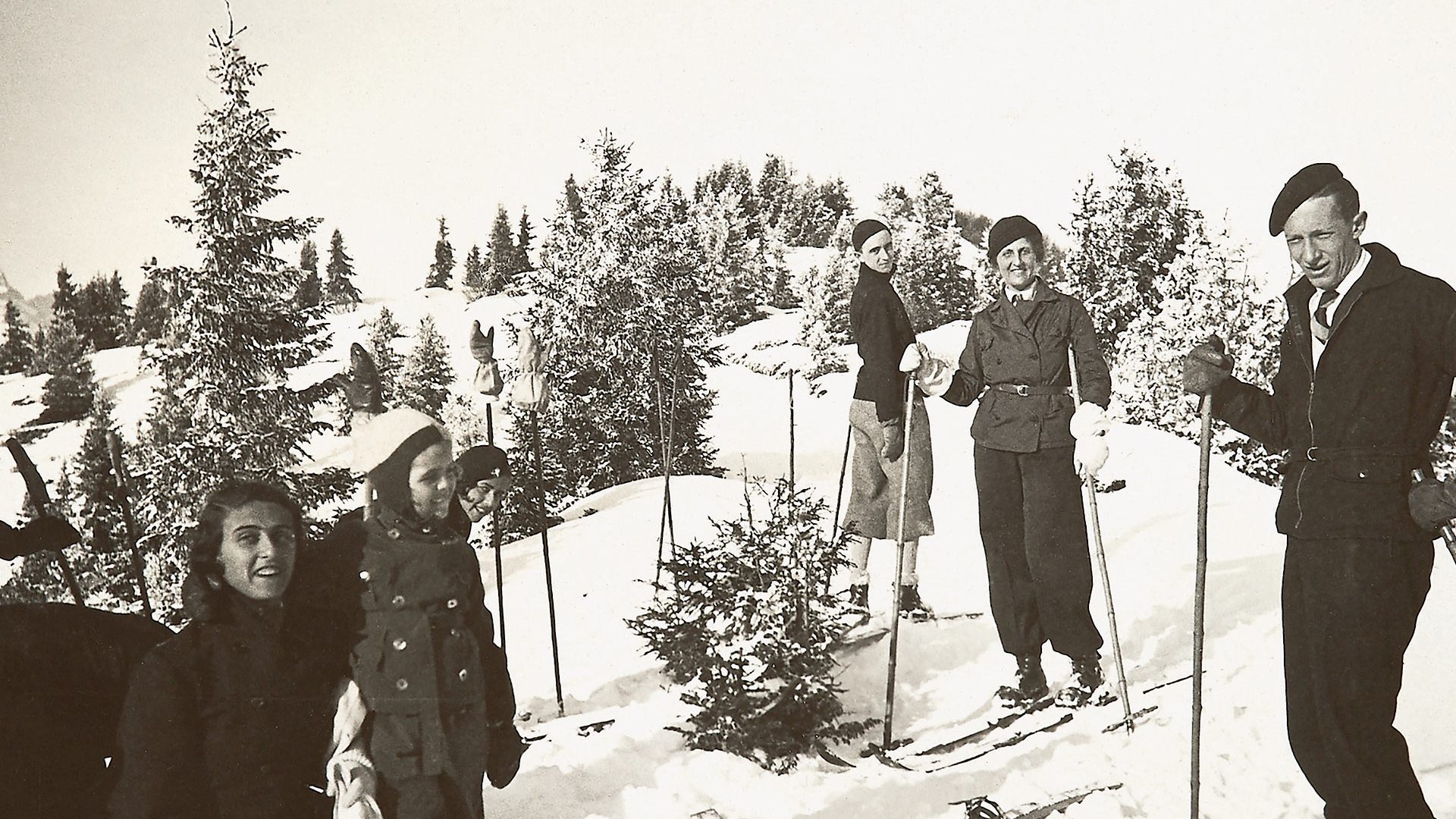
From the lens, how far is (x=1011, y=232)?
13.4 feet

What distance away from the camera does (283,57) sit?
4.00 meters

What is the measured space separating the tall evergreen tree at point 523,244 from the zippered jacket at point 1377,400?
12.8ft

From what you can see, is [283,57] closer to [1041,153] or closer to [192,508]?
[192,508]

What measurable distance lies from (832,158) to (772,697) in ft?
11.8

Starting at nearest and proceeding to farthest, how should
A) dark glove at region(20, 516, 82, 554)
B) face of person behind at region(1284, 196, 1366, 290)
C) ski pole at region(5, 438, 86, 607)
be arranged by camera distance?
dark glove at region(20, 516, 82, 554), ski pole at region(5, 438, 86, 607), face of person behind at region(1284, 196, 1366, 290)

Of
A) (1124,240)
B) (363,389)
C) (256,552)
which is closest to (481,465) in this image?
(363,389)

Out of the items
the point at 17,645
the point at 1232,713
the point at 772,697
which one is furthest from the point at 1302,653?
the point at 17,645

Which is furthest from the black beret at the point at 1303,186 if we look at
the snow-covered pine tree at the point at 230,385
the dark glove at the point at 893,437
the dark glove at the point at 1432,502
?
the snow-covered pine tree at the point at 230,385

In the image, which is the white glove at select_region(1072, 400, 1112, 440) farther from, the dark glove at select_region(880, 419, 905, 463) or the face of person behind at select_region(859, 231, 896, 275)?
the face of person behind at select_region(859, 231, 896, 275)

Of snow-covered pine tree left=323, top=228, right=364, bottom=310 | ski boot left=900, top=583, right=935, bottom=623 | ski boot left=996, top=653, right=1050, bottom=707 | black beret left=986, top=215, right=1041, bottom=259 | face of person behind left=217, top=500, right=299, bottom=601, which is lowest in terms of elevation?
ski boot left=996, top=653, right=1050, bottom=707

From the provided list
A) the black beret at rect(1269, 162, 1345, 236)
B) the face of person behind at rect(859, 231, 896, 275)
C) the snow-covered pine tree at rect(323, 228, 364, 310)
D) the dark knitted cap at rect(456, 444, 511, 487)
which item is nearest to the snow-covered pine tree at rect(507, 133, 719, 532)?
the snow-covered pine tree at rect(323, 228, 364, 310)

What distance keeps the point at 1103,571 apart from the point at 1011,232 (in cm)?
141

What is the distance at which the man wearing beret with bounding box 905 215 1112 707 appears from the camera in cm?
408

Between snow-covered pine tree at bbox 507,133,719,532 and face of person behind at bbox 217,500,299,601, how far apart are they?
4470mm
